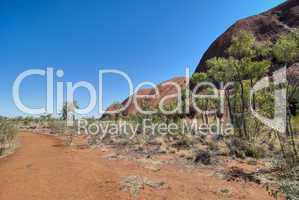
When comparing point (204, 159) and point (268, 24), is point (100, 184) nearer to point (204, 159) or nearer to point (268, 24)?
point (204, 159)

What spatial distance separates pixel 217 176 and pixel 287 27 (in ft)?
180

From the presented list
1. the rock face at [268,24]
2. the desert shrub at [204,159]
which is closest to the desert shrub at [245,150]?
the desert shrub at [204,159]

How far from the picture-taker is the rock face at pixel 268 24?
5472 cm

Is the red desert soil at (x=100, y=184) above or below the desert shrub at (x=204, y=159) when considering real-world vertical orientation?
below

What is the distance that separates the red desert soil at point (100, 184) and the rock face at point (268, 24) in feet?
169

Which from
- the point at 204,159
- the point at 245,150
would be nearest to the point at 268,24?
the point at 245,150

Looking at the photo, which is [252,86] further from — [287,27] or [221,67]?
[287,27]

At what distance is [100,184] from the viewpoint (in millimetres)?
8852

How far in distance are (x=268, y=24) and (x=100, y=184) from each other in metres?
61.3

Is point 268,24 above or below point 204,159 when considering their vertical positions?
above

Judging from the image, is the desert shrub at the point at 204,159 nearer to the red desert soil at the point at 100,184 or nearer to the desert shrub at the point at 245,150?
the red desert soil at the point at 100,184

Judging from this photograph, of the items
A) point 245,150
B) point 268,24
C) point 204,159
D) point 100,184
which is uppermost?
point 268,24

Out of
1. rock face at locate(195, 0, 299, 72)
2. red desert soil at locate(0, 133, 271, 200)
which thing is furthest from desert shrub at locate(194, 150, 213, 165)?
A: rock face at locate(195, 0, 299, 72)

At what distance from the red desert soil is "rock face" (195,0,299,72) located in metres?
51.6
